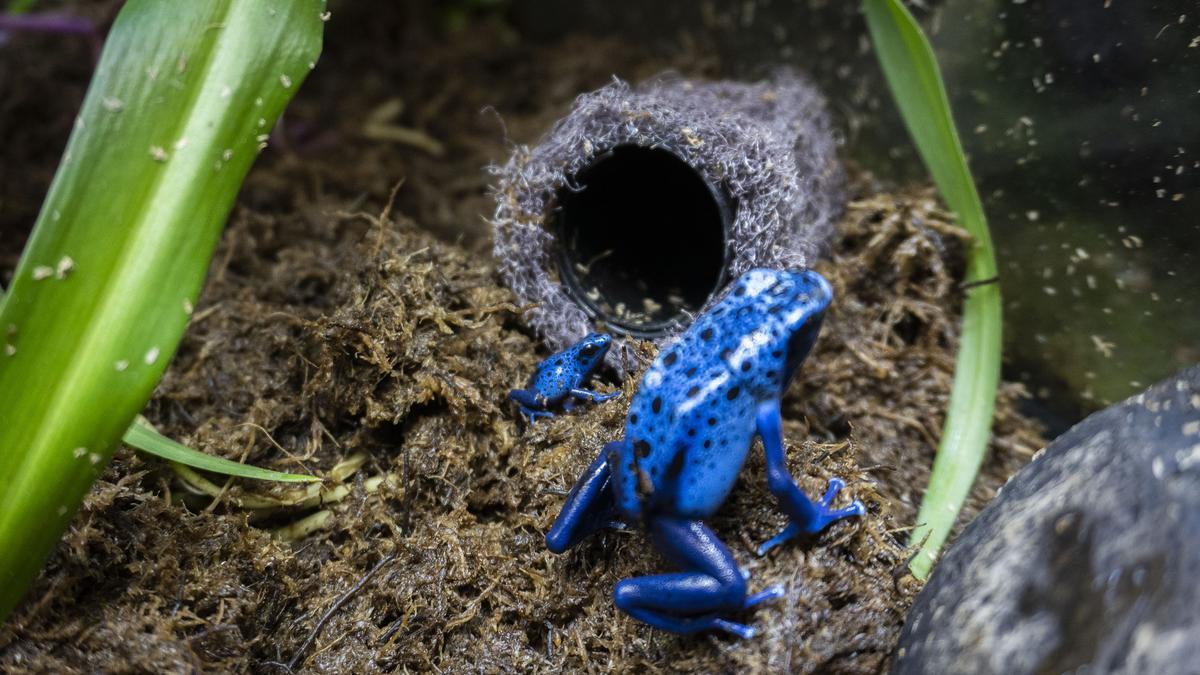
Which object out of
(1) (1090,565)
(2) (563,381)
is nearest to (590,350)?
(2) (563,381)

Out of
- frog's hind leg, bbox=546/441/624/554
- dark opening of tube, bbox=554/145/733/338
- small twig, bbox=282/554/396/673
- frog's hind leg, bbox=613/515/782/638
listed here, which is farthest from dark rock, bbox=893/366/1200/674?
small twig, bbox=282/554/396/673

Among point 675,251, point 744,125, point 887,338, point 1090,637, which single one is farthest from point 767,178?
point 1090,637

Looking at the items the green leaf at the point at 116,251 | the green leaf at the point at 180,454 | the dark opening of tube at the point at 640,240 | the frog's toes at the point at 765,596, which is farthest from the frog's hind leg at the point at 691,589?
the green leaf at the point at 116,251

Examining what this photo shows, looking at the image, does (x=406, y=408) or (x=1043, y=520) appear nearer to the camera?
(x=1043, y=520)

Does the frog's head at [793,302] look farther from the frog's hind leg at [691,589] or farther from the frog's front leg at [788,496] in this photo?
the frog's hind leg at [691,589]

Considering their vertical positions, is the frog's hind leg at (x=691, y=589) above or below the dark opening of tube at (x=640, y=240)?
below

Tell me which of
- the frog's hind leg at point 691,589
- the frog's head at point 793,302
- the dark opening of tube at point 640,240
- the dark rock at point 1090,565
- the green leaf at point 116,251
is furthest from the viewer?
the dark opening of tube at point 640,240

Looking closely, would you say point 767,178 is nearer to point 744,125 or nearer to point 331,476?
point 744,125
